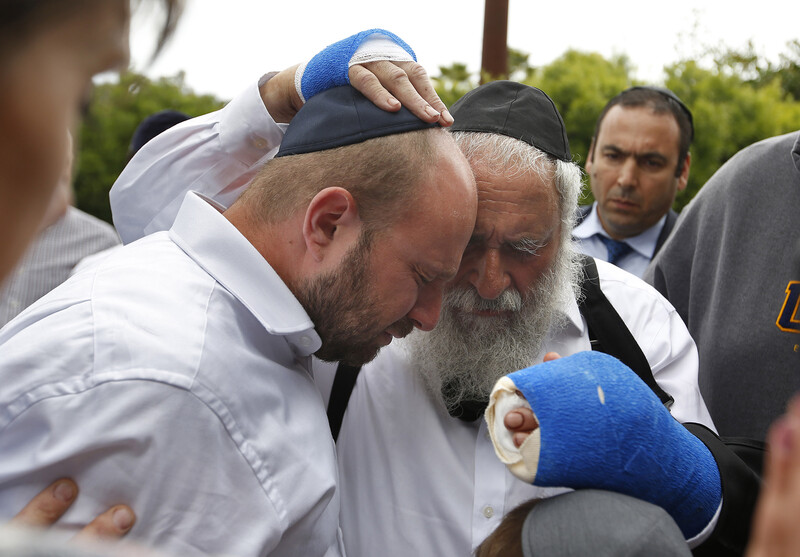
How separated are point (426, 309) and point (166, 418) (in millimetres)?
843

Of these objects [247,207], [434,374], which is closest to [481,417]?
[434,374]

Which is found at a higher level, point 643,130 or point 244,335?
point 244,335

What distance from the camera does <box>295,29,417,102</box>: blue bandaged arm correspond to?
2051mm

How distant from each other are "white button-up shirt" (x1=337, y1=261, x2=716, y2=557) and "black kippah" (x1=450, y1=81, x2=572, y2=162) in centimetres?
63

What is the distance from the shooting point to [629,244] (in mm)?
5141

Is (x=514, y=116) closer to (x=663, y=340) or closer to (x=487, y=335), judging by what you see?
(x=487, y=335)

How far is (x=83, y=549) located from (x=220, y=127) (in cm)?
194

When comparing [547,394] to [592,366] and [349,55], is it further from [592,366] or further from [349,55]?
[349,55]

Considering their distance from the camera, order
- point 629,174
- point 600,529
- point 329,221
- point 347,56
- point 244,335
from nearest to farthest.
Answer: point 600,529, point 244,335, point 329,221, point 347,56, point 629,174

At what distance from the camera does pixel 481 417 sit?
2436 mm

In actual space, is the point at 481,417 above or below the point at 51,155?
below

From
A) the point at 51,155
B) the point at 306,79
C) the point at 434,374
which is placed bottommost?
the point at 434,374

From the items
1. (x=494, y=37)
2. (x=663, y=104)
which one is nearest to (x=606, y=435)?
(x=663, y=104)

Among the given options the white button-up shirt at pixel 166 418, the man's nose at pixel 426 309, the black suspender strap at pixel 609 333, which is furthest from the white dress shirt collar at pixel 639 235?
the white button-up shirt at pixel 166 418
